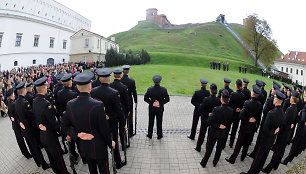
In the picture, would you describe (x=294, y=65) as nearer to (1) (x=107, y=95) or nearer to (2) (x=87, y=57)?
(2) (x=87, y=57)

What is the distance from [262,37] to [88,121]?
50.8 meters

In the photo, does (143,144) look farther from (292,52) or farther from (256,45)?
(292,52)

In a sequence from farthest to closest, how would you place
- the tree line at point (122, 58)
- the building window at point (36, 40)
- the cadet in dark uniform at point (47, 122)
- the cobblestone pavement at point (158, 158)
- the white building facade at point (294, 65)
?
the white building facade at point (294, 65) < the tree line at point (122, 58) < the building window at point (36, 40) < the cobblestone pavement at point (158, 158) < the cadet in dark uniform at point (47, 122)

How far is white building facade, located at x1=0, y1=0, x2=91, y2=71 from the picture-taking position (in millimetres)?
26344

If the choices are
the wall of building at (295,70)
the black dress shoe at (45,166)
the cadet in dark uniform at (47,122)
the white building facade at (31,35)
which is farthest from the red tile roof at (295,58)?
the white building facade at (31,35)

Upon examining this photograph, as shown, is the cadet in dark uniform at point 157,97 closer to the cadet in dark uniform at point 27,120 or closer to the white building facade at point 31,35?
the cadet in dark uniform at point 27,120

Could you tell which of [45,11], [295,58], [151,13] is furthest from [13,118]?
[151,13]

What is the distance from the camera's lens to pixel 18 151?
6.26 m

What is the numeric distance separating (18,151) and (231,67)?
4194 centimetres

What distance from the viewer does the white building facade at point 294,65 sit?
50.5 meters

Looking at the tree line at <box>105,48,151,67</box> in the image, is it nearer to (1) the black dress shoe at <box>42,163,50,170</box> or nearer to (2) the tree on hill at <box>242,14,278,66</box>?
(2) the tree on hill at <box>242,14,278,66</box>

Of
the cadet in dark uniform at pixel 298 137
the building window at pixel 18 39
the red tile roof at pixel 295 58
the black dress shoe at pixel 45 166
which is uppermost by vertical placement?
the red tile roof at pixel 295 58

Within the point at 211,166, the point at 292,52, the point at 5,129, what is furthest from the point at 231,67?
the point at 5,129

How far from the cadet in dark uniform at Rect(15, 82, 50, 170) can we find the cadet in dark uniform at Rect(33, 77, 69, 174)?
2.37 ft
